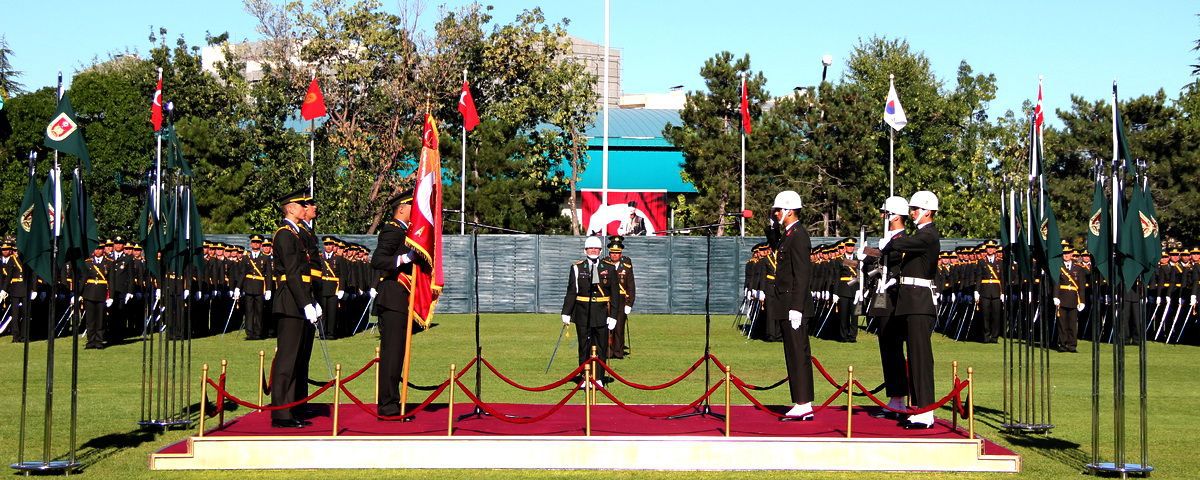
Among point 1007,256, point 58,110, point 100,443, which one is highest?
point 58,110

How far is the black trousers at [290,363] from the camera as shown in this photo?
12781 mm

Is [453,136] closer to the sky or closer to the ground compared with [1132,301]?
closer to the sky

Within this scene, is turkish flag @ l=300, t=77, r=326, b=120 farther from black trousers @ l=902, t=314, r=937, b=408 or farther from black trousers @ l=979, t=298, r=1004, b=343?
black trousers @ l=902, t=314, r=937, b=408

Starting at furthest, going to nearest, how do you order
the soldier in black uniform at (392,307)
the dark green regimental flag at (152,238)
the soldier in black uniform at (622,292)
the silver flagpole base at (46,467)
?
the soldier in black uniform at (622,292) → the dark green regimental flag at (152,238) → the soldier in black uniform at (392,307) → the silver flagpole base at (46,467)

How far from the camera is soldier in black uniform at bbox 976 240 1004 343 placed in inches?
1103

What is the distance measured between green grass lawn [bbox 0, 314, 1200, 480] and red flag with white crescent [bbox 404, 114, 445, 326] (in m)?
2.10

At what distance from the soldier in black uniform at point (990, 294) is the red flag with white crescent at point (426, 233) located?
1737 cm

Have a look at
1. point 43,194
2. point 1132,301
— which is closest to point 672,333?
point 1132,301

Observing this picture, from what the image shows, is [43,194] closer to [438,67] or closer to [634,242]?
[634,242]

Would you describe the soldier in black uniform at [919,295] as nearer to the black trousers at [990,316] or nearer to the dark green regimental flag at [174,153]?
the dark green regimental flag at [174,153]

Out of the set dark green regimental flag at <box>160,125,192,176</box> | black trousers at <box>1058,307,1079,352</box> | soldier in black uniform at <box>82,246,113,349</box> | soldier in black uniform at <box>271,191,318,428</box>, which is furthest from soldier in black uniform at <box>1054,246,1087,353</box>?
soldier in black uniform at <box>82,246,113,349</box>

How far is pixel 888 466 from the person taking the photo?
11555mm

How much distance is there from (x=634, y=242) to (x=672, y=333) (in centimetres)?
1057

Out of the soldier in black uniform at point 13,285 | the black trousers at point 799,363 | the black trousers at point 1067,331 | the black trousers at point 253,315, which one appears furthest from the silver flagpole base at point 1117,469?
the soldier in black uniform at point 13,285
